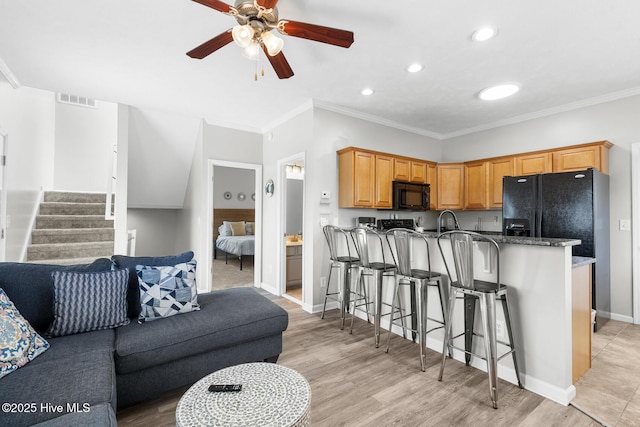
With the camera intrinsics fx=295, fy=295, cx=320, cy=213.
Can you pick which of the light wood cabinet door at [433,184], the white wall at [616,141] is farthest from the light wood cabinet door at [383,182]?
the white wall at [616,141]

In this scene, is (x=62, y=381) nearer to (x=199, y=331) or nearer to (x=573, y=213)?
(x=199, y=331)

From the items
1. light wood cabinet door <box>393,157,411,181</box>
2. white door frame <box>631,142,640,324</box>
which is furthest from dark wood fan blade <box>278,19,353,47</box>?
white door frame <box>631,142,640,324</box>

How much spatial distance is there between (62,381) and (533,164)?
5.14 m

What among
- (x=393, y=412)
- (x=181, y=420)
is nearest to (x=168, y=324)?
(x=181, y=420)

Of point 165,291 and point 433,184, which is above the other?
point 433,184

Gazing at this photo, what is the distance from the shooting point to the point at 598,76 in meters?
3.13

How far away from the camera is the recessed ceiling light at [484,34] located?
2355mm

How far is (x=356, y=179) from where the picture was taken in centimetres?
386

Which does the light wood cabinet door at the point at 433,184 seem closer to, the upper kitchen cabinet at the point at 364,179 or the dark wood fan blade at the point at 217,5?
the upper kitchen cabinet at the point at 364,179

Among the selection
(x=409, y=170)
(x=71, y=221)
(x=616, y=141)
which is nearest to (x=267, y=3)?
(x=409, y=170)

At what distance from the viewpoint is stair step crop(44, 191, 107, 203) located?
15.9ft

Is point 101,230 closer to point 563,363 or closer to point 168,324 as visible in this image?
point 168,324

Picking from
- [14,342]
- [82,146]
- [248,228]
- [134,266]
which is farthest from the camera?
[248,228]

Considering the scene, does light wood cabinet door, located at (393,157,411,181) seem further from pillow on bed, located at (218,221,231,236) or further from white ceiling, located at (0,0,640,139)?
pillow on bed, located at (218,221,231,236)
